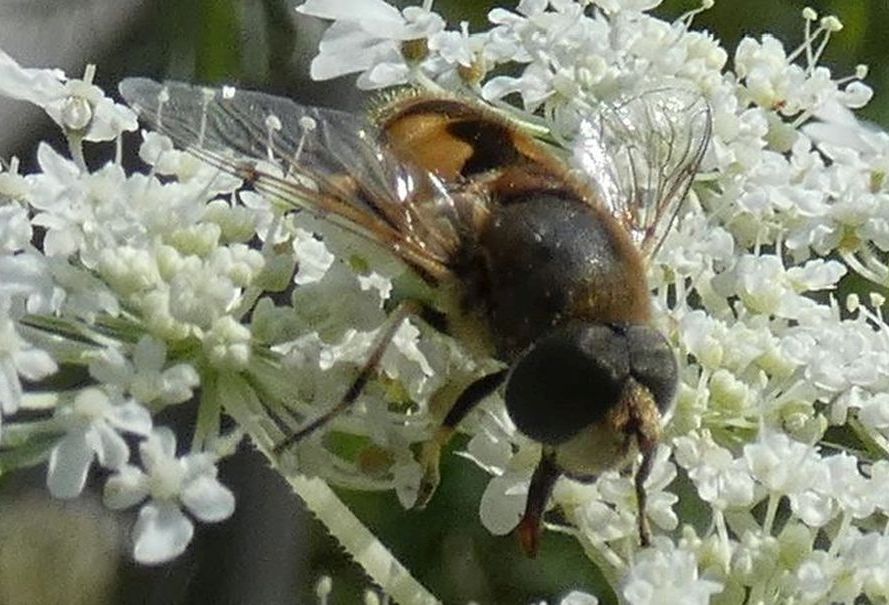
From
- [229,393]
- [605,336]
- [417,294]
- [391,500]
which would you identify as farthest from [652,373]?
[391,500]

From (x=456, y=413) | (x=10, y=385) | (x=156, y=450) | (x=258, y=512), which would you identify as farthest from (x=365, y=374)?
(x=258, y=512)

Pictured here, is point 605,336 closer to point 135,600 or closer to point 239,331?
point 239,331

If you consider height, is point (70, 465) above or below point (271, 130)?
below

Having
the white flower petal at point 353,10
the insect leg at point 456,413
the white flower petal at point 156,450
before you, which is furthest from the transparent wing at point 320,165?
the white flower petal at point 353,10

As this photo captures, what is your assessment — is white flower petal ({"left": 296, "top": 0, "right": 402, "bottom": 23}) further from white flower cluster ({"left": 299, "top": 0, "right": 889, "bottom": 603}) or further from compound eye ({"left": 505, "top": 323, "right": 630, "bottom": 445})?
compound eye ({"left": 505, "top": 323, "right": 630, "bottom": 445})

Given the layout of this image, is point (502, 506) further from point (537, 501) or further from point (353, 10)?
point (353, 10)

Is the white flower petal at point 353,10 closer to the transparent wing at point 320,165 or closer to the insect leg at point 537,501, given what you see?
the transparent wing at point 320,165

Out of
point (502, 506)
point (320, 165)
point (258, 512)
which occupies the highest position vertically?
point (320, 165)
